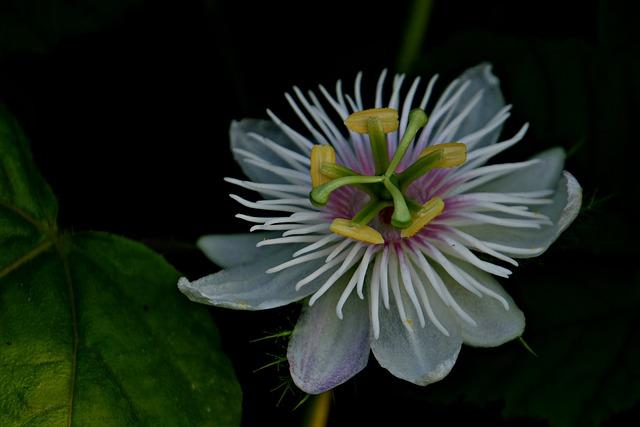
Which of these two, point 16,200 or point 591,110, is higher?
point 16,200

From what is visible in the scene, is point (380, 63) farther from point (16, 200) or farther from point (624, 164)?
point (16, 200)

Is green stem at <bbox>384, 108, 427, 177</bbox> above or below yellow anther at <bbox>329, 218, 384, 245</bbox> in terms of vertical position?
above

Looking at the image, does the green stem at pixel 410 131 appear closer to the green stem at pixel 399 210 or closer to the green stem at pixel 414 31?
the green stem at pixel 399 210

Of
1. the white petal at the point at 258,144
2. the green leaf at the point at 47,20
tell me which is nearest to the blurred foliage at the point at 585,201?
the white petal at the point at 258,144

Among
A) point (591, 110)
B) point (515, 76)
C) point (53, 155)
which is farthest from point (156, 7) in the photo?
point (591, 110)

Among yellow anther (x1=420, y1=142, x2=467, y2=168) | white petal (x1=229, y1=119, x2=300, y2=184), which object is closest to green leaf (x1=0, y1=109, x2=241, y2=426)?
white petal (x1=229, y1=119, x2=300, y2=184)

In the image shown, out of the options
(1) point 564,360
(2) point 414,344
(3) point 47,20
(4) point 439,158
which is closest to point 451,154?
(4) point 439,158

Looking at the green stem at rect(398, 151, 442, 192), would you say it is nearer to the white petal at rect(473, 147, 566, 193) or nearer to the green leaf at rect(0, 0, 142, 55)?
the white petal at rect(473, 147, 566, 193)
